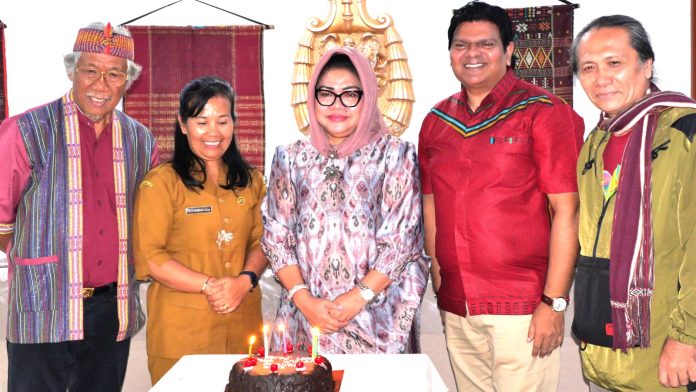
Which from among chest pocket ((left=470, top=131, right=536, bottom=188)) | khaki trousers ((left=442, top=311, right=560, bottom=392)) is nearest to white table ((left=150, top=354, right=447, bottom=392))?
khaki trousers ((left=442, top=311, right=560, bottom=392))

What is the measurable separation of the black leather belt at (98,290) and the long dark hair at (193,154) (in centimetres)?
48

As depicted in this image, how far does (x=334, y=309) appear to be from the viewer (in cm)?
220

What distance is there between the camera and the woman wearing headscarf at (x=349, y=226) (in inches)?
87.4

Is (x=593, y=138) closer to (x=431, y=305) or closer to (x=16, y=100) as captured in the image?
(x=431, y=305)

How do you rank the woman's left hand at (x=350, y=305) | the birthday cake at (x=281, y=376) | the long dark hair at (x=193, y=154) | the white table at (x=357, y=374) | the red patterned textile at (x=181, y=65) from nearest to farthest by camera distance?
1. the birthday cake at (x=281, y=376)
2. the white table at (x=357, y=374)
3. the woman's left hand at (x=350, y=305)
4. the long dark hair at (x=193, y=154)
5. the red patterned textile at (x=181, y=65)

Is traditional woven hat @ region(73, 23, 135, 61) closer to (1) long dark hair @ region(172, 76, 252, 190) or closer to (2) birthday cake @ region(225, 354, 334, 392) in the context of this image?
(1) long dark hair @ region(172, 76, 252, 190)

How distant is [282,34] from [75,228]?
2.49m

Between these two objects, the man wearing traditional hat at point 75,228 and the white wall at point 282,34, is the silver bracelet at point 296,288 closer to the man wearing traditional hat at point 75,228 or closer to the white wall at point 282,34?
the man wearing traditional hat at point 75,228

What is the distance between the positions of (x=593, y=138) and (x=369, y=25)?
2.66 m

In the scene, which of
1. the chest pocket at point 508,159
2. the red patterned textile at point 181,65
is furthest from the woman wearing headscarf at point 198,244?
the red patterned textile at point 181,65

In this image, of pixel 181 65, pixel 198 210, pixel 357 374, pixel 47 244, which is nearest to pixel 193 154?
pixel 198 210

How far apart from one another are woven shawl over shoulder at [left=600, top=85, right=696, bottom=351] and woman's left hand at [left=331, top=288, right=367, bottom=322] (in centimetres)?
77

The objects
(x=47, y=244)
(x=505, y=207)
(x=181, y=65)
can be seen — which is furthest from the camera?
(x=181, y=65)

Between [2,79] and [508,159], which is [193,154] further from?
[2,79]
